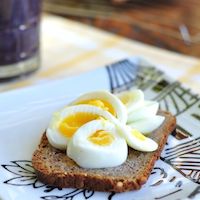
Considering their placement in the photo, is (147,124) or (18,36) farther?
(18,36)

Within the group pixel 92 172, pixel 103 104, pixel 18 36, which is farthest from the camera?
pixel 18 36

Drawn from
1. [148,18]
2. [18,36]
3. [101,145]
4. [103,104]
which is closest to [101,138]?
[101,145]

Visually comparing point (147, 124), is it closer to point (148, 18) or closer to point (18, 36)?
point (18, 36)

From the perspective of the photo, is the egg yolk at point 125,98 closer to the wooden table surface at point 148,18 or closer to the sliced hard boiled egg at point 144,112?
the sliced hard boiled egg at point 144,112

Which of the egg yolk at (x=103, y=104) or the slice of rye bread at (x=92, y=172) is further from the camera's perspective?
the egg yolk at (x=103, y=104)

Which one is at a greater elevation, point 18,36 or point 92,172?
point 18,36

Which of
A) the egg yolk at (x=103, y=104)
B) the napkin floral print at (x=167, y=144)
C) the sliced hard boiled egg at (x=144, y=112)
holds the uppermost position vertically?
the egg yolk at (x=103, y=104)

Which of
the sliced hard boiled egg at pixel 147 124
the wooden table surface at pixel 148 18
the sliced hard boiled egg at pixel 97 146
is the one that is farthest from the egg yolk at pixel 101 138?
the wooden table surface at pixel 148 18
